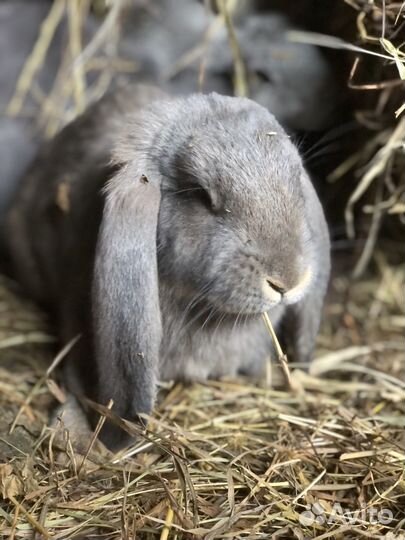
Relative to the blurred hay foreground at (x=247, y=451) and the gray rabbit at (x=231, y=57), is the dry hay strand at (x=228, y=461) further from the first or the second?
the gray rabbit at (x=231, y=57)

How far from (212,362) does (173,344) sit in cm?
24

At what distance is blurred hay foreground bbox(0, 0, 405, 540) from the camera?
2.61 metres

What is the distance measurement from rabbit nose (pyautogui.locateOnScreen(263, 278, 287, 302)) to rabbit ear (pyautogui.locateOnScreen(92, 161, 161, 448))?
0.48 m

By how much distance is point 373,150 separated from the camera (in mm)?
4020

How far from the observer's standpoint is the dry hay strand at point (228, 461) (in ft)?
8.55

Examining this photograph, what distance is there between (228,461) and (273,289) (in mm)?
727

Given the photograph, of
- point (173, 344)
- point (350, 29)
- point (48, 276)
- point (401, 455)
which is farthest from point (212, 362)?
point (350, 29)

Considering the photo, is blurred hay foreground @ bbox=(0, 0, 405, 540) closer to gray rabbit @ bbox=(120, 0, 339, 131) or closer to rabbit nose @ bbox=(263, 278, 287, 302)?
gray rabbit @ bbox=(120, 0, 339, 131)

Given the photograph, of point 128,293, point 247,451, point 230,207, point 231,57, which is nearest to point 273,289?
point 230,207

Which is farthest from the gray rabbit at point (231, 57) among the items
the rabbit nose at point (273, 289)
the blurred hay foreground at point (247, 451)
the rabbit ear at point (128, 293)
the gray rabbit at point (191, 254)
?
the rabbit nose at point (273, 289)

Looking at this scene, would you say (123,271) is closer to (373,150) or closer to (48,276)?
(48,276)

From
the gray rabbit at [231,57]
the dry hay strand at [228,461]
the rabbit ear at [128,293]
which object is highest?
the gray rabbit at [231,57]

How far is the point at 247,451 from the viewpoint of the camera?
303 cm

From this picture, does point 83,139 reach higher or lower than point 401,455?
higher
